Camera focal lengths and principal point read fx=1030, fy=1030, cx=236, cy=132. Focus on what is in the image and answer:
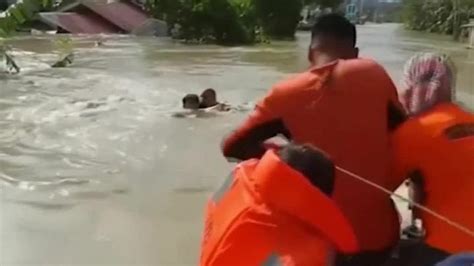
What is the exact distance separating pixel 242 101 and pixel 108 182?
585 cm

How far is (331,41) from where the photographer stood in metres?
3.66

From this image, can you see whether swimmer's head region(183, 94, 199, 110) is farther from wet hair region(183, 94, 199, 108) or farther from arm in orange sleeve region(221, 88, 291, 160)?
arm in orange sleeve region(221, 88, 291, 160)

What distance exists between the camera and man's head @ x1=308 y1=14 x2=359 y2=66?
3643 mm

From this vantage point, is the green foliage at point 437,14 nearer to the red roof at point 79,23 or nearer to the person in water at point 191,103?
the red roof at point 79,23

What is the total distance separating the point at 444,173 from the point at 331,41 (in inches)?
27.6

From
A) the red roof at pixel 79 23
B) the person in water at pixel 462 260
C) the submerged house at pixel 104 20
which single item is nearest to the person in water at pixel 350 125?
the person in water at pixel 462 260

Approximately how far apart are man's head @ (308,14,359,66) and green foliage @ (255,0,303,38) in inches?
1317

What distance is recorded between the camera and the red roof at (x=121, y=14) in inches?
1423

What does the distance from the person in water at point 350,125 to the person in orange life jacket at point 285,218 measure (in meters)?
0.46

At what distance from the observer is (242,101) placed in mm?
14031

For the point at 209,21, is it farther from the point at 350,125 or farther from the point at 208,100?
the point at 350,125

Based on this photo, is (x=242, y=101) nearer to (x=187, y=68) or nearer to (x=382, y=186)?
(x=187, y=68)

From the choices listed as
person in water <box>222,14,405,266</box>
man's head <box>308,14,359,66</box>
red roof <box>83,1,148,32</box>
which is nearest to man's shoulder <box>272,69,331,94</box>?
person in water <box>222,14,405,266</box>

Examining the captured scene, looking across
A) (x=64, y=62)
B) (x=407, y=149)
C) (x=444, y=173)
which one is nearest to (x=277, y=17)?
(x=64, y=62)
